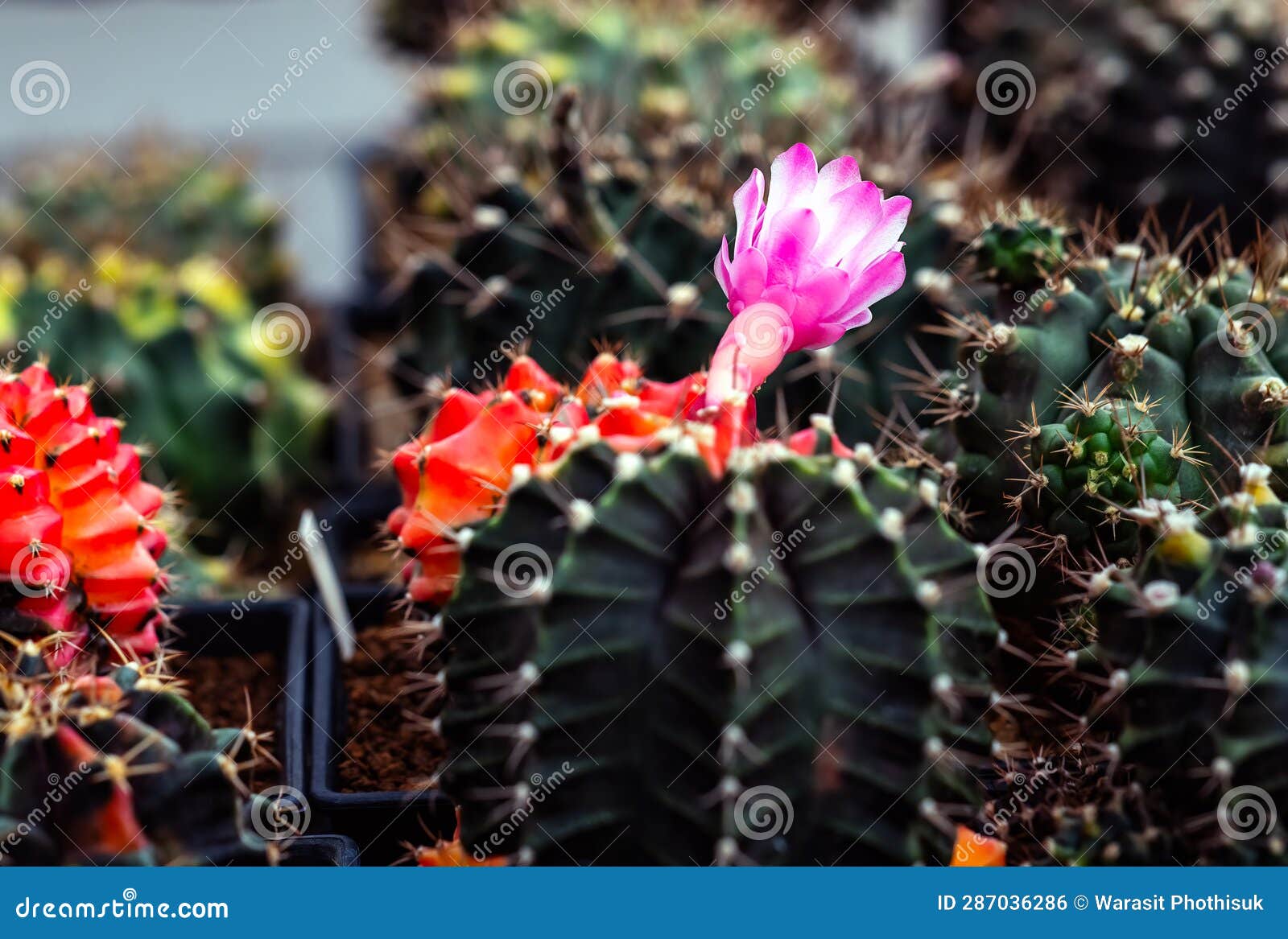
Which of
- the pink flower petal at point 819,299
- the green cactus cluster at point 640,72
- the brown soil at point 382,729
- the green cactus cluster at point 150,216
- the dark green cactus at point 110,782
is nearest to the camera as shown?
the dark green cactus at point 110,782

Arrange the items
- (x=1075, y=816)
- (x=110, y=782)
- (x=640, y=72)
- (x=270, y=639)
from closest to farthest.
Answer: (x=110, y=782) < (x=1075, y=816) < (x=270, y=639) < (x=640, y=72)

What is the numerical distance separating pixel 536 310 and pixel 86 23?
11.0 ft

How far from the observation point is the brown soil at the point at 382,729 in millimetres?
1245

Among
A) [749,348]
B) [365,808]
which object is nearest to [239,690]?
[365,808]

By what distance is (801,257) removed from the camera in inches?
40.9

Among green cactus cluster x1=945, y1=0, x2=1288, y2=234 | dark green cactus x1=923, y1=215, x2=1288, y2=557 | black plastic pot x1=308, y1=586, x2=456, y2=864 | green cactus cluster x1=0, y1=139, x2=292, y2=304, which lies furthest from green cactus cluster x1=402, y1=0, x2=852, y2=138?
black plastic pot x1=308, y1=586, x2=456, y2=864

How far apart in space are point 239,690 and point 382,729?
0.19 meters

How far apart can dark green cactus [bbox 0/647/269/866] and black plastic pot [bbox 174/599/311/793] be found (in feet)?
0.97

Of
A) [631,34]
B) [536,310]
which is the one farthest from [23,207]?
[536,310]

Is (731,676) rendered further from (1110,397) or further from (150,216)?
(150,216)

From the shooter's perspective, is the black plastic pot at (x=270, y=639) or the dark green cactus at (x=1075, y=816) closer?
the dark green cactus at (x=1075, y=816)

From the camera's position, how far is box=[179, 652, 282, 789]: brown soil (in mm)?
1323

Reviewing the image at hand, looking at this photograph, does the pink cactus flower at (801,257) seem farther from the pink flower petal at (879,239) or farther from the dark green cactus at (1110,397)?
the dark green cactus at (1110,397)

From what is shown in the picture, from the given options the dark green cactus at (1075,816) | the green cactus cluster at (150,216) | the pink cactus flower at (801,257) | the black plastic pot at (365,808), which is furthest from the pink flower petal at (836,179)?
the green cactus cluster at (150,216)
